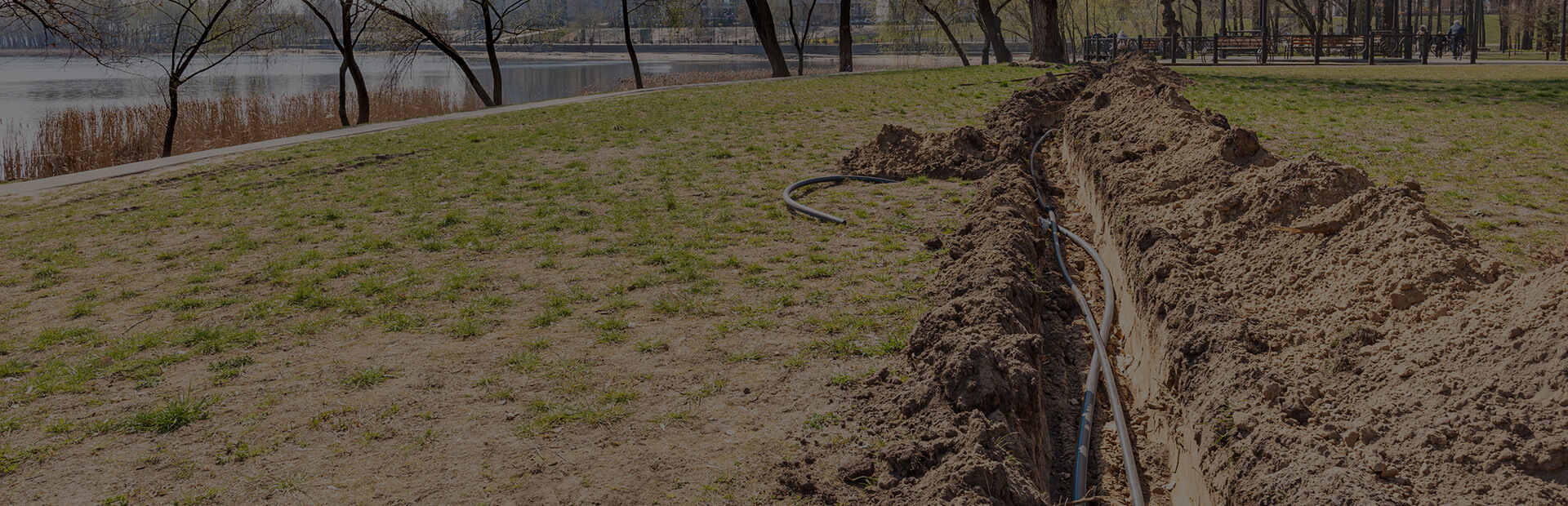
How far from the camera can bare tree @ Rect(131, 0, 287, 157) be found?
16.9 metres

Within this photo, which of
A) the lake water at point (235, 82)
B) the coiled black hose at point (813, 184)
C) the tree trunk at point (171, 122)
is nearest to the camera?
the coiled black hose at point (813, 184)

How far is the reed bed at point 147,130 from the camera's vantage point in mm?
14336

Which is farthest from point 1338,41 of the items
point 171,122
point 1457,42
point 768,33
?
point 171,122

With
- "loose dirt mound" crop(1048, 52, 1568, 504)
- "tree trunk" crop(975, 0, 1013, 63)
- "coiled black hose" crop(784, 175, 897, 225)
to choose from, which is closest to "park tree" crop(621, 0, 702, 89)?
"tree trunk" crop(975, 0, 1013, 63)

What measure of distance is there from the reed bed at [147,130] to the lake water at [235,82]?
72 centimetres

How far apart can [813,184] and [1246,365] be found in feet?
18.5

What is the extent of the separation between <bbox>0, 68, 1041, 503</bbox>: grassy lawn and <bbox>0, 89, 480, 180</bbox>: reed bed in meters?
5.89

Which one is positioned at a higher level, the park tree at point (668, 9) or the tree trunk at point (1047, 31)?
the park tree at point (668, 9)

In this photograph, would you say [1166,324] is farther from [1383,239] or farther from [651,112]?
[651,112]

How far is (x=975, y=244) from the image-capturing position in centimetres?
553

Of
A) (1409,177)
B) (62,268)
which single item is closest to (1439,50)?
(1409,177)

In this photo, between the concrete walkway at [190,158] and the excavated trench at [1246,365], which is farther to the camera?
the concrete walkway at [190,158]

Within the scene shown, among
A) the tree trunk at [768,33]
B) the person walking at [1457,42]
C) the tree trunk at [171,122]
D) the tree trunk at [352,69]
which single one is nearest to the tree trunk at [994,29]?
the tree trunk at [768,33]

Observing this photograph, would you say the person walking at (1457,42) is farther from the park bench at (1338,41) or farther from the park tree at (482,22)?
the park tree at (482,22)
